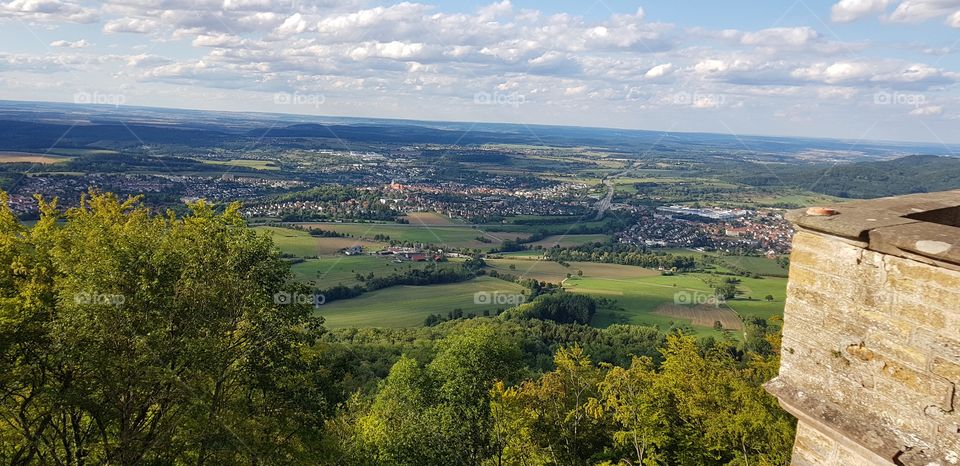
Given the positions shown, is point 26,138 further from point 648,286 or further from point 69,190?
point 648,286

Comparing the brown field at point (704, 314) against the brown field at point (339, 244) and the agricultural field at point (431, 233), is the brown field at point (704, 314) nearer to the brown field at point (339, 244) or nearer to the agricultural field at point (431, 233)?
the agricultural field at point (431, 233)

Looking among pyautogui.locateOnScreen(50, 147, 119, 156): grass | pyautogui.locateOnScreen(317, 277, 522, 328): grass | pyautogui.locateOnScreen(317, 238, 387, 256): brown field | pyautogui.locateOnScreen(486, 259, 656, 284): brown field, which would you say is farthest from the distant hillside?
pyautogui.locateOnScreen(50, 147, 119, 156): grass

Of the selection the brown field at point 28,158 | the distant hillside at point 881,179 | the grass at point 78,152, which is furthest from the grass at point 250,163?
the distant hillside at point 881,179

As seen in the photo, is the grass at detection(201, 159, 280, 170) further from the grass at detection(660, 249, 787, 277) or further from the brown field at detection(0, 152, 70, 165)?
the grass at detection(660, 249, 787, 277)

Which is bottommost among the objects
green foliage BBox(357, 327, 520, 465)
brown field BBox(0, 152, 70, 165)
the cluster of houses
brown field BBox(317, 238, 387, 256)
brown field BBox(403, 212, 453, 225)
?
the cluster of houses

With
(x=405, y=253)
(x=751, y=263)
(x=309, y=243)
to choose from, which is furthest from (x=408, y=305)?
(x=751, y=263)
